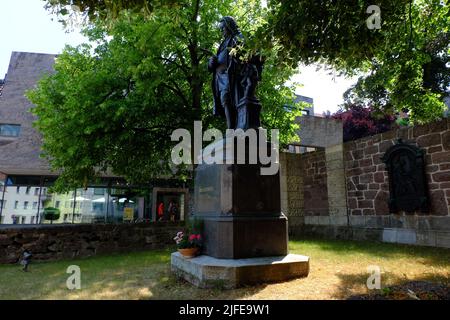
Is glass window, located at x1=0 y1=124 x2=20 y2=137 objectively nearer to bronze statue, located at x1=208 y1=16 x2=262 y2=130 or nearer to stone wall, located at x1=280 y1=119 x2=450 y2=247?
stone wall, located at x1=280 y1=119 x2=450 y2=247

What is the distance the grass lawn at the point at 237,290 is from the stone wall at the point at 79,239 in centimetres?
87

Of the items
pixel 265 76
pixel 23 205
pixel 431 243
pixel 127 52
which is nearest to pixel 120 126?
pixel 127 52

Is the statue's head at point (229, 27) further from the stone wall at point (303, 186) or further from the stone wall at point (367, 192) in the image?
the stone wall at point (303, 186)

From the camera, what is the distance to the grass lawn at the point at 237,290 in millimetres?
4488

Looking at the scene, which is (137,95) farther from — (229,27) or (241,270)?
(241,270)

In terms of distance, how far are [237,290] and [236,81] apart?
161 inches

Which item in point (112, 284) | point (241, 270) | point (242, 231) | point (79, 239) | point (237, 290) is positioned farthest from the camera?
point (79, 239)

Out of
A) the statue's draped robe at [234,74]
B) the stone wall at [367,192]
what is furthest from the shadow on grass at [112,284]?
the stone wall at [367,192]

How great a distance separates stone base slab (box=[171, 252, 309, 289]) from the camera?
4707 mm

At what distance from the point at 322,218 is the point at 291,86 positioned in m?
5.83

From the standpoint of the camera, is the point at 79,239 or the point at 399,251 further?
the point at 79,239

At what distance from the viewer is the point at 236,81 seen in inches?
262

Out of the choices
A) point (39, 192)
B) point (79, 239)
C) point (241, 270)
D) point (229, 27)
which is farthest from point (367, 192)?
point (39, 192)

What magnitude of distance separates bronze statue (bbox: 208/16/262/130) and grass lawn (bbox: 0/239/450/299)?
2.99 m
